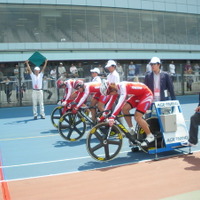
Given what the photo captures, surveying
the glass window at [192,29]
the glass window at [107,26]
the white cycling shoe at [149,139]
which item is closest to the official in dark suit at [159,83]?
the white cycling shoe at [149,139]

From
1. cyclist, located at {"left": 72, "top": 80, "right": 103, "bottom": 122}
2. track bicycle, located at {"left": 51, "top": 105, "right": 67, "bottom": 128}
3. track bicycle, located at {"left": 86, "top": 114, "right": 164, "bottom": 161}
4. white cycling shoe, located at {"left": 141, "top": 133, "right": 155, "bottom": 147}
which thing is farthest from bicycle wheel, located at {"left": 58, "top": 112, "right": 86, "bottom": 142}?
white cycling shoe, located at {"left": 141, "top": 133, "right": 155, "bottom": 147}

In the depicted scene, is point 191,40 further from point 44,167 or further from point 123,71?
point 44,167

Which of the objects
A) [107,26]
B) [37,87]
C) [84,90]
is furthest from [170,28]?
[84,90]

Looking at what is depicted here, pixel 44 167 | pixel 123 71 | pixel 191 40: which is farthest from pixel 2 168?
pixel 191 40

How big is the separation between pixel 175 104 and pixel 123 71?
498 inches

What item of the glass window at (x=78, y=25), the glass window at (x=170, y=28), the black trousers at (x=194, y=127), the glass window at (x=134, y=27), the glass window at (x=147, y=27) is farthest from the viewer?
the glass window at (x=170, y=28)

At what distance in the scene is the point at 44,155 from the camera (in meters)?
7.21

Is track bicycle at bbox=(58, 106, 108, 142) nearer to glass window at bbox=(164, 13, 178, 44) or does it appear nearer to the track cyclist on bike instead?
the track cyclist on bike

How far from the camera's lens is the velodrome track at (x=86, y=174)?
4.68 meters

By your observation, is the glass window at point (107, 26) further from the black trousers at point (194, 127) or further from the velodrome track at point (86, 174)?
the black trousers at point (194, 127)

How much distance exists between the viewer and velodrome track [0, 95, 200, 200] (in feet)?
15.4

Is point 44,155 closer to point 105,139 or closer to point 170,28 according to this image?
point 105,139

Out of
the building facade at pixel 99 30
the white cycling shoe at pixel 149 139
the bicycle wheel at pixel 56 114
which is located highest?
the building facade at pixel 99 30

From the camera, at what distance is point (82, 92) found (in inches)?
360
